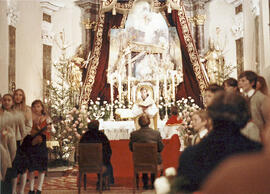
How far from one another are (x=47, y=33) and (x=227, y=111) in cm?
1310

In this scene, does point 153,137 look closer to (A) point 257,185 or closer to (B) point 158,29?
(A) point 257,185

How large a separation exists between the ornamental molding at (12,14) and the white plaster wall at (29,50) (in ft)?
1.12

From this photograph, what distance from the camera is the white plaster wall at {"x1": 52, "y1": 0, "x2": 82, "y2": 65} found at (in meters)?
14.5

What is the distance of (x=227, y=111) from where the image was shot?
68.8 inches

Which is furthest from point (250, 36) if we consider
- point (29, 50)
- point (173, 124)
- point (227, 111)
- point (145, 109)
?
point (227, 111)

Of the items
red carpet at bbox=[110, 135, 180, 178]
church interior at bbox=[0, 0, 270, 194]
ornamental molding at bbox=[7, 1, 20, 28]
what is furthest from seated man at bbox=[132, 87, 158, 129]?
ornamental molding at bbox=[7, 1, 20, 28]

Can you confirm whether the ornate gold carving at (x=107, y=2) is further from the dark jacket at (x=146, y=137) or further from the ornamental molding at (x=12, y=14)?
the dark jacket at (x=146, y=137)

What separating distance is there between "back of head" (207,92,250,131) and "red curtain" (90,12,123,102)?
12107 mm

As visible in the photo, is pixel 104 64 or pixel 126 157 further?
pixel 104 64

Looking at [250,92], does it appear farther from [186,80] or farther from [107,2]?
[107,2]

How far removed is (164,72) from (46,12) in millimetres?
5257

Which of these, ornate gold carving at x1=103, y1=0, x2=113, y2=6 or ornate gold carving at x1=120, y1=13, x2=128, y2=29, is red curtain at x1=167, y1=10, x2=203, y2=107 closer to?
ornate gold carving at x1=120, y1=13, x2=128, y2=29

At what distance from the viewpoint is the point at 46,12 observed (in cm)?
1423

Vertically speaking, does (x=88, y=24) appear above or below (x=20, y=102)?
above
